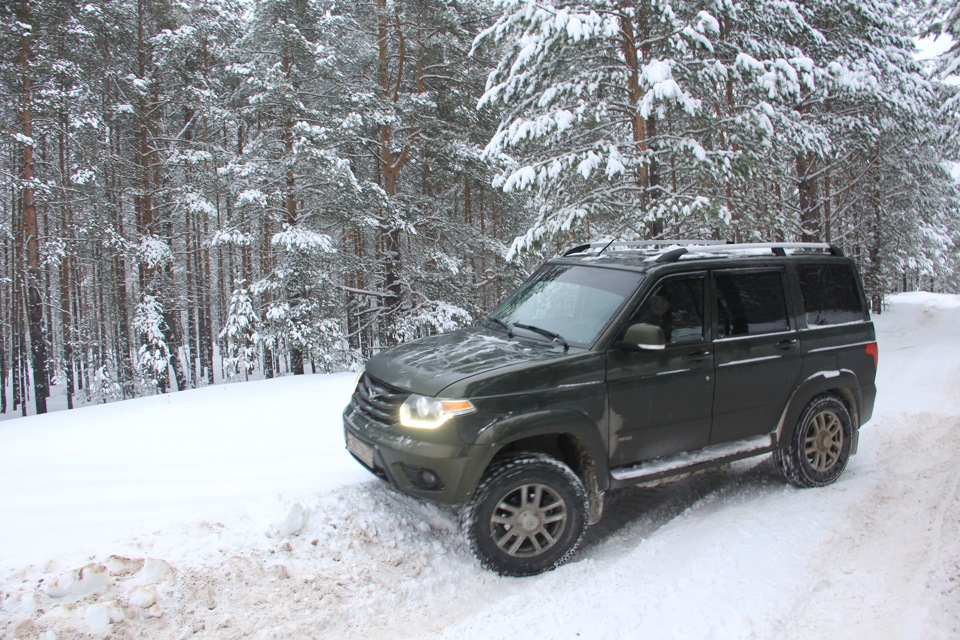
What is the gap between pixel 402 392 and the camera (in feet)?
13.0

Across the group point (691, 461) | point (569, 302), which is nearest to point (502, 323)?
point (569, 302)

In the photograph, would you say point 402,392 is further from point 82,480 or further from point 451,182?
point 451,182

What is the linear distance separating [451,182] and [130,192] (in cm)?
1019

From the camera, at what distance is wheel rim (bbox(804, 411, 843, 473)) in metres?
5.30

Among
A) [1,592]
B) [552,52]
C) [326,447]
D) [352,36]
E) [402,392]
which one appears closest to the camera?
[1,592]

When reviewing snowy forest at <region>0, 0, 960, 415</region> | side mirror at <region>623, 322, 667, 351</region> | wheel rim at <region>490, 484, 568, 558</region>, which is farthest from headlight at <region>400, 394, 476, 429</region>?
snowy forest at <region>0, 0, 960, 415</region>

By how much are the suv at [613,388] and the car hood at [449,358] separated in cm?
2

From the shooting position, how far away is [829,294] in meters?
5.44

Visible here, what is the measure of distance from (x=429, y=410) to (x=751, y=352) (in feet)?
9.12

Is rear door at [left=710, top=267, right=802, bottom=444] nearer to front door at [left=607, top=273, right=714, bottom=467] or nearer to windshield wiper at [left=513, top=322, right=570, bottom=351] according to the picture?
front door at [left=607, top=273, right=714, bottom=467]

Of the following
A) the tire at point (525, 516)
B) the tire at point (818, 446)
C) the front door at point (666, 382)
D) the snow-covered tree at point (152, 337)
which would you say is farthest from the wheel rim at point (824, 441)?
the snow-covered tree at point (152, 337)

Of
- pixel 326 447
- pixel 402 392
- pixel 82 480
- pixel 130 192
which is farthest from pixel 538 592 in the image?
pixel 130 192

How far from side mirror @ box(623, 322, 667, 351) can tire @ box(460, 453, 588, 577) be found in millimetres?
983

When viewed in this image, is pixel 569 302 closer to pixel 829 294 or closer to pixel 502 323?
pixel 502 323
